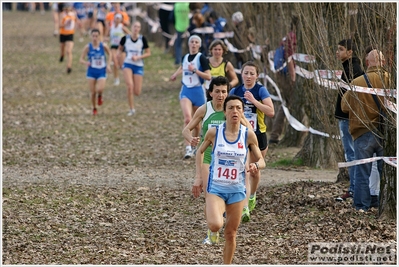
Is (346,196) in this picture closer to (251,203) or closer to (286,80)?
(251,203)

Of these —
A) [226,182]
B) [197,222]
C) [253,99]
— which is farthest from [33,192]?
[226,182]

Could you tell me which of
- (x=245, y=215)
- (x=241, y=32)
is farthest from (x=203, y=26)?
(x=245, y=215)

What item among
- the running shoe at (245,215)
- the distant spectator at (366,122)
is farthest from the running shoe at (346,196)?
the running shoe at (245,215)

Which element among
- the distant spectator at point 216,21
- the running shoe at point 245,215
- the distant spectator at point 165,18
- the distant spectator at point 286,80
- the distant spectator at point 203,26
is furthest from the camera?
the distant spectator at point 165,18

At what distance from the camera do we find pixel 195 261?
29.1 ft

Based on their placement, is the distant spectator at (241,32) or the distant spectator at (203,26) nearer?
the distant spectator at (241,32)

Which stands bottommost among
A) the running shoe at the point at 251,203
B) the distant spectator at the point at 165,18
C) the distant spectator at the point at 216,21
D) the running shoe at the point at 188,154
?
the running shoe at the point at 188,154

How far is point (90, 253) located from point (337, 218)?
9.22 feet

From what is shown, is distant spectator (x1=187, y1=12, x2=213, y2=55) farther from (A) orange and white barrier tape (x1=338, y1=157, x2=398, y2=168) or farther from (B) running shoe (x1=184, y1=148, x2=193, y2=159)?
(A) orange and white barrier tape (x1=338, y1=157, x2=398, y2=168)

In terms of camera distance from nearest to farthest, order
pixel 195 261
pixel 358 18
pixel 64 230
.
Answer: pixel 195 261
pixel 64 230
pixel 358 18

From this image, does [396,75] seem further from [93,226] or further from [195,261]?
[93,226]

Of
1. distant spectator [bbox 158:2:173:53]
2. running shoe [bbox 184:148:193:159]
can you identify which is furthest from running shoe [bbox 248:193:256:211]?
distant spectator [bbox 158:2:173:53]

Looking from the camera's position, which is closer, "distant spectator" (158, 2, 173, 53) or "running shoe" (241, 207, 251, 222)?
"running shoe" (241, 207, 251, 222)

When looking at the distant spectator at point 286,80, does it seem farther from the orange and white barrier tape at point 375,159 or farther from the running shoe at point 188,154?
the orange and white barrier tape at point 375,159
